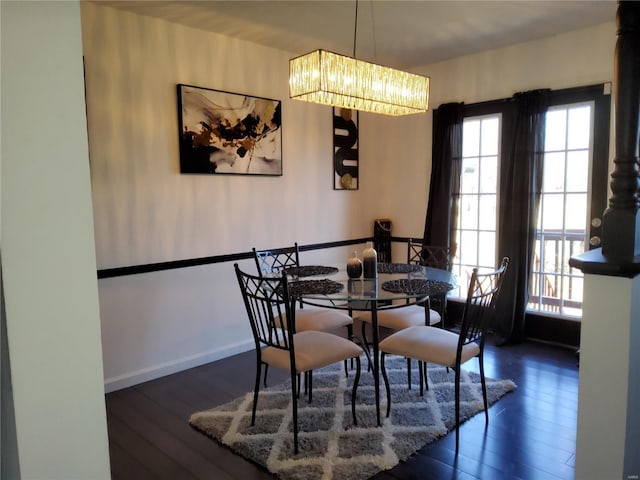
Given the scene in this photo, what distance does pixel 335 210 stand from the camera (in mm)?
4816

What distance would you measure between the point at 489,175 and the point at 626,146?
8.52ft

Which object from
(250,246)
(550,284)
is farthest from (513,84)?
(250,246)

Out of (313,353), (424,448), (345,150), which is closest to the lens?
(424,448)

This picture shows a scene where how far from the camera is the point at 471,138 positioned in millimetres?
4461

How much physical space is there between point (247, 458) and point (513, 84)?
367 cm

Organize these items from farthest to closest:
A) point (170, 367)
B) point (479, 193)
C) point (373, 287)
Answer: point (479, 193) → point (170, 367) → point (373, 287)

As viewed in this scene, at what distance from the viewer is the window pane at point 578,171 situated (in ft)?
12.4

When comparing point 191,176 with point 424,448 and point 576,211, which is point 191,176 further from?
point 576,211

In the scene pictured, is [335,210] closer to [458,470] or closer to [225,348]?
[225,348]

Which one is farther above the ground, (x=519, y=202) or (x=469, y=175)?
(x=469, y=175)

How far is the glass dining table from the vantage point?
2.66m

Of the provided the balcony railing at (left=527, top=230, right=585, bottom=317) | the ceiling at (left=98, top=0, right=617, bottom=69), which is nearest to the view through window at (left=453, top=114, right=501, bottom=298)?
the balcony railing at (left=527, top=230, right=585, bottom=317)

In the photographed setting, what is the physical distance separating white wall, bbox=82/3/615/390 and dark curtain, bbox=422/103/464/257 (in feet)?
0.61

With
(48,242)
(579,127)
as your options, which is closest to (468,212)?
(579,127)
